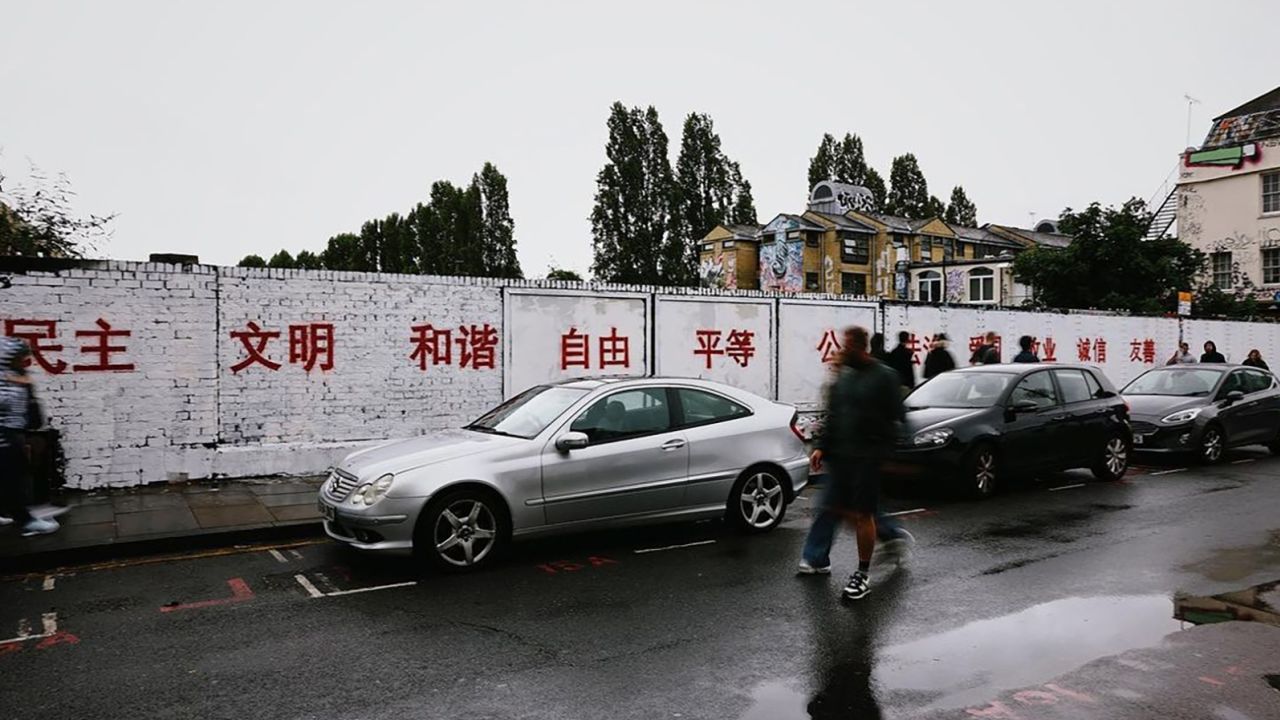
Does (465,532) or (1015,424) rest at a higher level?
(1015,424)

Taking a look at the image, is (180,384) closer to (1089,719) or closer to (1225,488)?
(1089,719)

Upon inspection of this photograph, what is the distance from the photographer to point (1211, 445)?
44.0 feet

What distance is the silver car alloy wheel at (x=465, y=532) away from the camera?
694 cm

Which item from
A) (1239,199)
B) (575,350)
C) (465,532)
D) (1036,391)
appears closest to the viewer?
(465,532)

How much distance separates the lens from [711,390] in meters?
8.51

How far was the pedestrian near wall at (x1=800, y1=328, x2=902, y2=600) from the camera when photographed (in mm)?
6344

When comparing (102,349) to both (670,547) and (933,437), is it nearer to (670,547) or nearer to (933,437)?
(670,547)

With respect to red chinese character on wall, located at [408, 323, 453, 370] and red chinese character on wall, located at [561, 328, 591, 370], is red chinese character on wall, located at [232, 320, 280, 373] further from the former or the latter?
red chinese character on wall, located at [561, 328, 591, 370]

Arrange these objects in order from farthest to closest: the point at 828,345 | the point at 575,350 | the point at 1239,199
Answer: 1. the point at 1239,199
2. the point at 828,345
3. the point at 575,350

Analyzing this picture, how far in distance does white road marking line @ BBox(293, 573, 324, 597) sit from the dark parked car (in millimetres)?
11717

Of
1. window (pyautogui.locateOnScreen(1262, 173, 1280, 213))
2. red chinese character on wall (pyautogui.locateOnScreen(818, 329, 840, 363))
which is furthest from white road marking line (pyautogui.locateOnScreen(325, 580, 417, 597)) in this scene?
window (pyautogui.locateOnScreen(1262, 173, 1280, 213))

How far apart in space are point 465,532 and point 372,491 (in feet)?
2.52

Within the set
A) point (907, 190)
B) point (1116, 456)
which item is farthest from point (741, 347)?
point (907, 190)

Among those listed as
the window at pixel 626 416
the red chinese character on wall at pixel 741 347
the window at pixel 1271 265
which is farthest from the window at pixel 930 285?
the window at pixel 626 416
